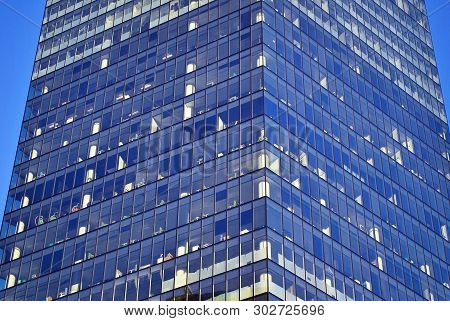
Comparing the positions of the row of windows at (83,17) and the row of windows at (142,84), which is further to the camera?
the row of windows at (83,17)

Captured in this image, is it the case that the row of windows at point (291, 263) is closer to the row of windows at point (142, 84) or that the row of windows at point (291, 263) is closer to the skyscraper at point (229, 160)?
the skyscraper at point (229, 160)

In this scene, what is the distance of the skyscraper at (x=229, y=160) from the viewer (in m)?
84.6

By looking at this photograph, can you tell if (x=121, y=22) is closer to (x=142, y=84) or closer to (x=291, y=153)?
(x=142, y=84)

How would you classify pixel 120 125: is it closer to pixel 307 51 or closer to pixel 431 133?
pixel 307 51

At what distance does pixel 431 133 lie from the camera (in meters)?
116

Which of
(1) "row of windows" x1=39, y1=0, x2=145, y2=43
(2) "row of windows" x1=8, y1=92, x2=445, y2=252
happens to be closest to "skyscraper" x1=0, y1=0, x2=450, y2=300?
(2) "row of windows" x1=8, y1=92, x2=445, y2=252

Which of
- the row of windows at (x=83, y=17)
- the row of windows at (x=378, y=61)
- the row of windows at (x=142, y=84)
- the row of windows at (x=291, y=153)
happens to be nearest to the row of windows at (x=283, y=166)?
the row of windows at (x=291, y=153)

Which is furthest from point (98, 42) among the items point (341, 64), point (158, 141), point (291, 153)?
point (291, 153)

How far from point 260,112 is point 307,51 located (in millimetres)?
16453

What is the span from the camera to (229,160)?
8919 centimetres

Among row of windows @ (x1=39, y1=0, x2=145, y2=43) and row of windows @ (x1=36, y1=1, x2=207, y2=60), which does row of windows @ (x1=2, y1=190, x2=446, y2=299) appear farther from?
row of windows @ (x1=39, y1=0, x2=145, y2=43)

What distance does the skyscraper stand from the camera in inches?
3332

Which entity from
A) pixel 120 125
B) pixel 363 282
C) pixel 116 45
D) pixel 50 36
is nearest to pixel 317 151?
pixel 363 282
